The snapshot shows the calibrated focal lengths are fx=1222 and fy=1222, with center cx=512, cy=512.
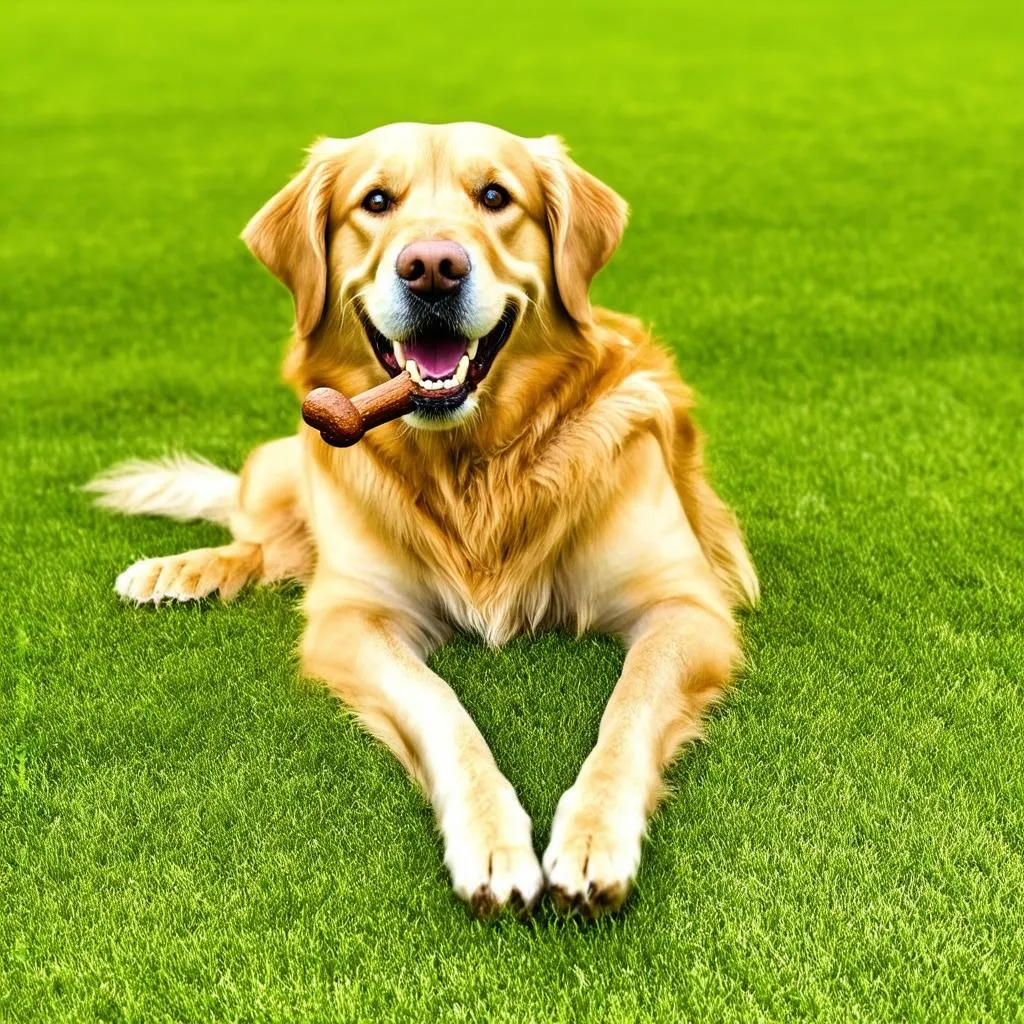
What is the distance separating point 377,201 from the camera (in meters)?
3.30

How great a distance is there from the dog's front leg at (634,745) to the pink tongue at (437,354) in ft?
2.82

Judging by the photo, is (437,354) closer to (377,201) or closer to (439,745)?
(377,201)

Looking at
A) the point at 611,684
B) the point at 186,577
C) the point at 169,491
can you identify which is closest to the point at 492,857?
the point at 611,684

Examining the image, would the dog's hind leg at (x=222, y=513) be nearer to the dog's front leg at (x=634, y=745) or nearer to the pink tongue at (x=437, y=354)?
the pink tongue at (x=437, y=354)

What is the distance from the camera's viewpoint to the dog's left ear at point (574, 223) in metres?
3.41

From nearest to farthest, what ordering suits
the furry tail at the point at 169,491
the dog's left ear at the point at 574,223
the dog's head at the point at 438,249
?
1. the dog's head at the point at 438,249
2. the dog's left ear at the point at 574,223
3. the furry tail at the point at 169,491

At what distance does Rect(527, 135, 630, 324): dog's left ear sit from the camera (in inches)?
134

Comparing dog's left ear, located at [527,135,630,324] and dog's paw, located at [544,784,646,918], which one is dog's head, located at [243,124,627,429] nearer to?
dog's left ear, located at [527,135,630,324]

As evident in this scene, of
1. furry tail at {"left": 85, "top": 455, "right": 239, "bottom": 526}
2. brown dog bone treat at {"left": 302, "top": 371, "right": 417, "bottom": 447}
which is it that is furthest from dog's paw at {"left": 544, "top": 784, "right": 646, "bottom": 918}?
furry tail at {"left": 85, "top": 455, "right": 239, "bottom": 526}

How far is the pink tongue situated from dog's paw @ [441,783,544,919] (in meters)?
1.19

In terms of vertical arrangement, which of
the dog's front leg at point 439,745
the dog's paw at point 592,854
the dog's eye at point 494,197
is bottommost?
the dog's front leg at point 439,745

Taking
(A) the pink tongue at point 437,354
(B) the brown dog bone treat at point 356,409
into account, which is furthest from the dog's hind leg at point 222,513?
(A) the pink tongue at point 437,354

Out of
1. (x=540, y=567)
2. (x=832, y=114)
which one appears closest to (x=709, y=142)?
(x=832, y=114)

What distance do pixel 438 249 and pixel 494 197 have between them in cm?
43
